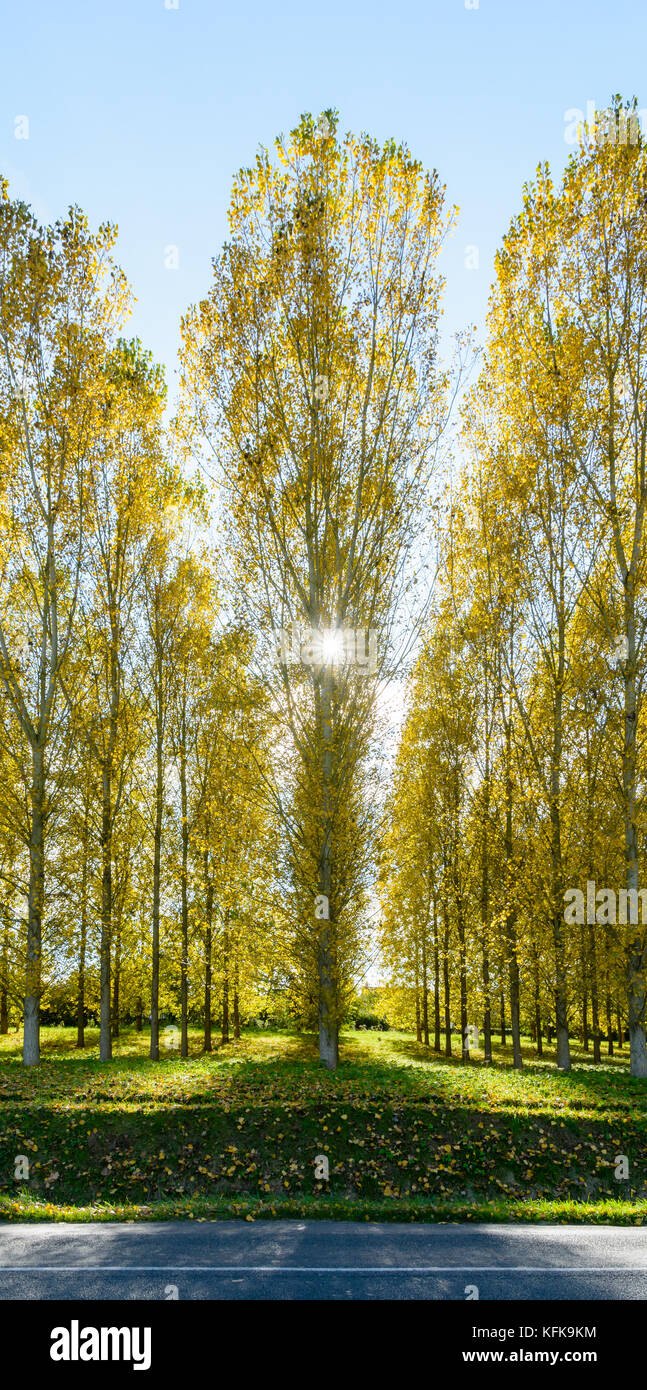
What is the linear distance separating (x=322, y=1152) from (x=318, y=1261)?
354 centimetres

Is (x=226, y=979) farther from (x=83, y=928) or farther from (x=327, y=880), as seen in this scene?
(x=327, y=880)

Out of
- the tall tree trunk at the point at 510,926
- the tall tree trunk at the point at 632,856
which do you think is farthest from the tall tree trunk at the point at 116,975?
the tall tree trunk at the point at 632,856

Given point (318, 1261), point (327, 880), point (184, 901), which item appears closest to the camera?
point (318, 1261)

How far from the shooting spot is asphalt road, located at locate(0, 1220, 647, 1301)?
5.36m

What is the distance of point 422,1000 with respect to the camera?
2616cm

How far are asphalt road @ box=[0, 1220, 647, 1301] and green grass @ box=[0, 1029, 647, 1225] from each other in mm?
810

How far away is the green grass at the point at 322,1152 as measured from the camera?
834 centimetres

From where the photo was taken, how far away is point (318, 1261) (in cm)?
610

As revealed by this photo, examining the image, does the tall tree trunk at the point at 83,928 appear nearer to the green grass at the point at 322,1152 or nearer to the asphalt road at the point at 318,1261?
the green grass at the point at 322,1152

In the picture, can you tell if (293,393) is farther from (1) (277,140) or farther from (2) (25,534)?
(2) (25,534)

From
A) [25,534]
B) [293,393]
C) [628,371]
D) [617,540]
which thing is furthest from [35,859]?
[628,371]

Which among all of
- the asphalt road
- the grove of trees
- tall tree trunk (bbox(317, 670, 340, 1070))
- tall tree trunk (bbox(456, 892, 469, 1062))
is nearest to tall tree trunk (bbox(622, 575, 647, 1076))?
the grove of trees

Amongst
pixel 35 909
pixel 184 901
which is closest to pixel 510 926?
pixel 184 901

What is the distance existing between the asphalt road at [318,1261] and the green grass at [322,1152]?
0.81 metres
